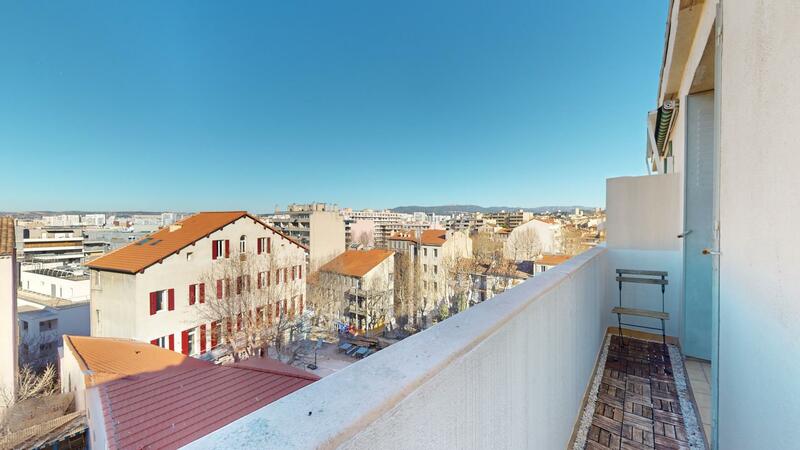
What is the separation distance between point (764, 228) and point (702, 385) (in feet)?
7.43

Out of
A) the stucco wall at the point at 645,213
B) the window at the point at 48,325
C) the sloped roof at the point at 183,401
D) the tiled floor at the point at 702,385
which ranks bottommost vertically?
the window at the point at 48,325

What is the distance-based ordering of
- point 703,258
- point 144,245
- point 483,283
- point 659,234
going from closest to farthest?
1. point 703,258
2. point 659,234
3. point 144,245
4. point 483,283

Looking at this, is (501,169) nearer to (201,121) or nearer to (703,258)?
(201,121)

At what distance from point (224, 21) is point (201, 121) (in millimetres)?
10737

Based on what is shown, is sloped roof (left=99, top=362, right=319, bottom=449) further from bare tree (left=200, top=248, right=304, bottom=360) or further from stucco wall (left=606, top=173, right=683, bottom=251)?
bare tree (left=200, top=248, right=304, bottom=360)

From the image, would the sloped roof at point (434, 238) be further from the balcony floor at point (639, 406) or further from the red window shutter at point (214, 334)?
the balcony floor at point (639, 406)

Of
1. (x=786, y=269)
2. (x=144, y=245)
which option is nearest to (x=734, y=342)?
(x=786, y=269)

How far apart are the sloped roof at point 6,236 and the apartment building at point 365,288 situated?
611 inches

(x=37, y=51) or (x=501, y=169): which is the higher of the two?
(x=37, y=51)

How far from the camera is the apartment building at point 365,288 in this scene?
71.6ft

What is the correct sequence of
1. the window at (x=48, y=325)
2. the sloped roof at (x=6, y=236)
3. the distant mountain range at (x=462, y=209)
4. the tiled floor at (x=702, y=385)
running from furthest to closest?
the distant mountain range at (x=462, y=209), the window at (x=48, y=325), the sloped roof at (x=6, y=236), the tiled floor at (x=702, y=385)

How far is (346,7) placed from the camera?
17.0 meters

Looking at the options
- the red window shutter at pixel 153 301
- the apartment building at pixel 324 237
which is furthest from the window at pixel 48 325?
the apartment building at pixel 324 237

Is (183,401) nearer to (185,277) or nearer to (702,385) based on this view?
(702,385)
